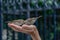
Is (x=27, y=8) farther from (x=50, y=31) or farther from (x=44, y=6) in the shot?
(x=50, y=31)

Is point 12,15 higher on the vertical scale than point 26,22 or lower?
lower

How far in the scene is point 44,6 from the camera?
280 centimetres

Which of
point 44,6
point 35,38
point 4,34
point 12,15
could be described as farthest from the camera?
point 4,34

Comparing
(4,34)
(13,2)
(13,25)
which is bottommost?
(4,34)

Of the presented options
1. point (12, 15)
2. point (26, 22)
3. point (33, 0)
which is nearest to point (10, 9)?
point (12, 15)

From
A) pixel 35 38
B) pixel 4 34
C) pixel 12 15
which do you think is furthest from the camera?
pixel 4 34

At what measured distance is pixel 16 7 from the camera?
9.51 ft

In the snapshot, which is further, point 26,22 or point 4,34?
point 4,34

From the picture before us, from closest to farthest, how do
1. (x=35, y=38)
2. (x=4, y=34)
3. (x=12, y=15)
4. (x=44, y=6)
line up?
(x=35, y=38), (x=44, y=6), (x=12, y=15), (x=4, y=34)

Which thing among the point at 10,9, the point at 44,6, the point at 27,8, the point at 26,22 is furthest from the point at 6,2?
the point at 26,22

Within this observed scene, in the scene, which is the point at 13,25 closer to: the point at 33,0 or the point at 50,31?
the point at 33,0

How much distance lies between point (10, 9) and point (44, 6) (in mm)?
477

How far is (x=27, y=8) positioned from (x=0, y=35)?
0.53 meters

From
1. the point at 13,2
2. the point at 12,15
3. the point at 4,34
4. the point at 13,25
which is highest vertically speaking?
the point at 13,25
